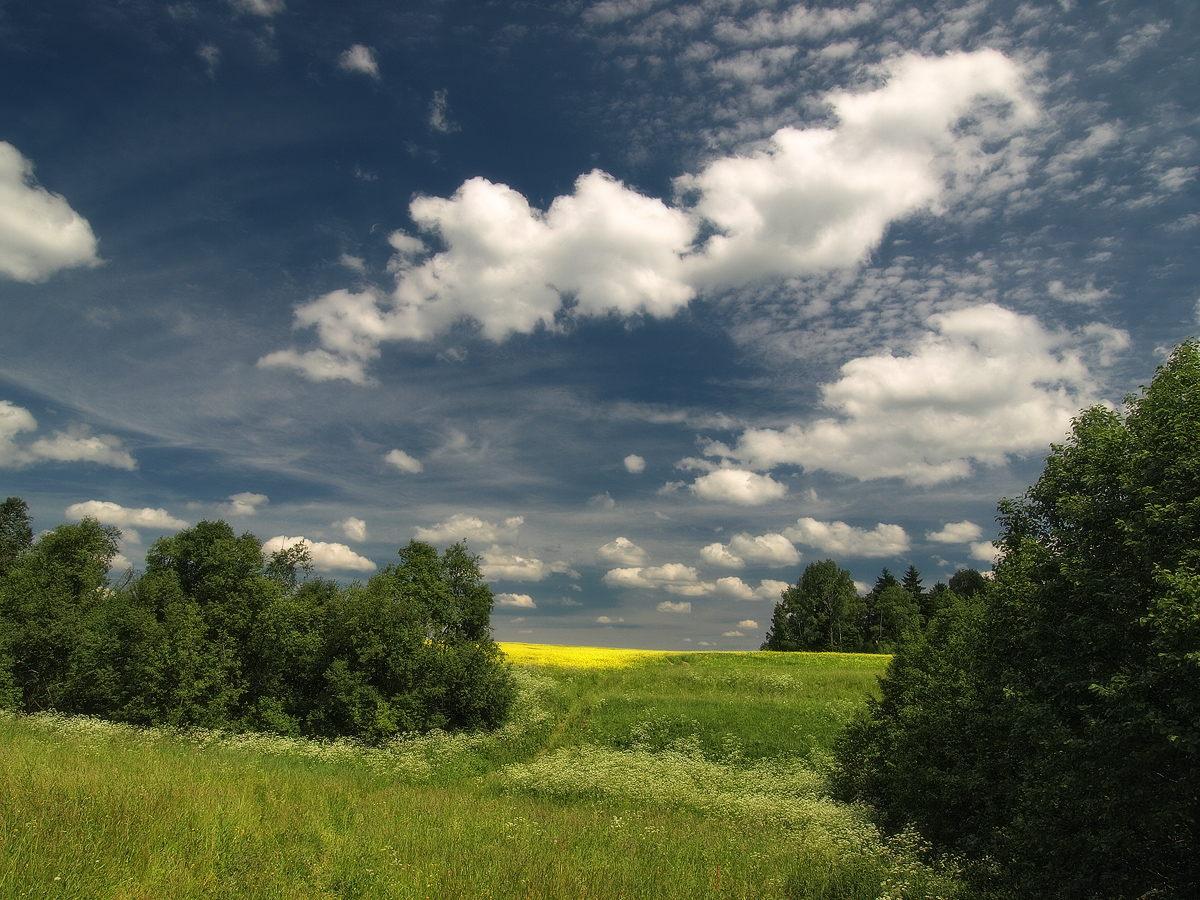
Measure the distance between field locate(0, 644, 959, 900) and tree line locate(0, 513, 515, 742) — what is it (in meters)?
2.94

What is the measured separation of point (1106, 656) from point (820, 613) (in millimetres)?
99038

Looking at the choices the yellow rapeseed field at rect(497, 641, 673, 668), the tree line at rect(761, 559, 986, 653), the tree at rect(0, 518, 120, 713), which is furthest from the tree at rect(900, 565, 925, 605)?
the tree at rect(0, 518, 120, 713)

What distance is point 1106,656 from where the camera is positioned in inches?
414

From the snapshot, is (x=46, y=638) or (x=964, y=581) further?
(x=964, y=581)

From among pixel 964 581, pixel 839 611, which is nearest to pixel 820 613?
pixel 839 611

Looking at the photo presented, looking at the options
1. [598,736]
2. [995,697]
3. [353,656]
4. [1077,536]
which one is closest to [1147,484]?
[1077,536]

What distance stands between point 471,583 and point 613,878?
25801 mm

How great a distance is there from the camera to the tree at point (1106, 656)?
357 inches

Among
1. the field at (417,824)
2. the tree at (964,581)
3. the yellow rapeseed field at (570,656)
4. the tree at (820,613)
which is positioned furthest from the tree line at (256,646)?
the tree at (964,581)

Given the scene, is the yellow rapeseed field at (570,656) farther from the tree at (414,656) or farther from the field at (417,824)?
the field at (417,824)

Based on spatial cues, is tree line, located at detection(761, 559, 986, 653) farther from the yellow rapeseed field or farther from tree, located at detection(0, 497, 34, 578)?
tree, located at detection(0, 497, 34, 578)

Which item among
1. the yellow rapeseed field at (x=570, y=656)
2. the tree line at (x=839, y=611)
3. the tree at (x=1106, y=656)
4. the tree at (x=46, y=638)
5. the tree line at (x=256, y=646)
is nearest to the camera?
the tree at (x=1106, y=656)

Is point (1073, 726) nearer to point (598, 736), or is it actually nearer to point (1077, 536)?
point (1077, 536)

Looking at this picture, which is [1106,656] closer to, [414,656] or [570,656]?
[414,656]
